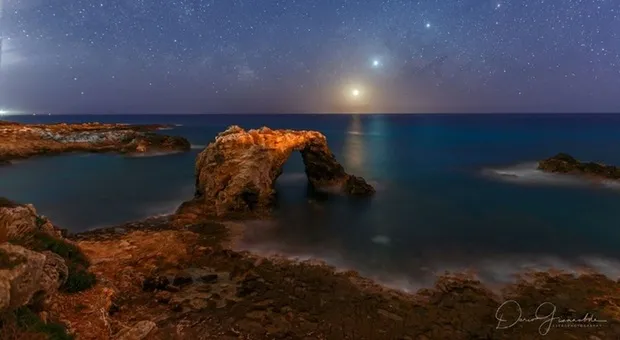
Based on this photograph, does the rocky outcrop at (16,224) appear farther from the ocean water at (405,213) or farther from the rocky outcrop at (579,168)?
the rocky outcrop at (579,168)

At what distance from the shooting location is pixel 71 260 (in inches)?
528

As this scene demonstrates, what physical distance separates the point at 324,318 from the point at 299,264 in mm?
4590

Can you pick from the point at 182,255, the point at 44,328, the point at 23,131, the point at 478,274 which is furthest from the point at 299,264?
the point at 23,131

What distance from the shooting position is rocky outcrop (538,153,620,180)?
3819 centimetres

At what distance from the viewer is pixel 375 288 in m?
14.1

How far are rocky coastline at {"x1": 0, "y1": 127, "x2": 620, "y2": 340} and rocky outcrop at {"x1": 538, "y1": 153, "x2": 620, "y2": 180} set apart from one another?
30115mm

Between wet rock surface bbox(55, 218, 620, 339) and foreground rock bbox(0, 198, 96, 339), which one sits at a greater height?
foreground rock bbox(0, 198, 96, 339)

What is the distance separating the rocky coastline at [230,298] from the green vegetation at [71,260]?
0.05 metres

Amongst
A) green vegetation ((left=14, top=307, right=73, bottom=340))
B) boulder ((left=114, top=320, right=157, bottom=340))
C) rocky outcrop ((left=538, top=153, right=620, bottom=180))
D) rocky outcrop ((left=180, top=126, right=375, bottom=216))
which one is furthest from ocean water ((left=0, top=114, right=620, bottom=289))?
green vegetation ((left=14, top=307, right=73, bottom=340))

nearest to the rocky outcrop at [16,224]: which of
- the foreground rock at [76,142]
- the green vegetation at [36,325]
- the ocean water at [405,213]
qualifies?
the green vegetation at [36,325]
